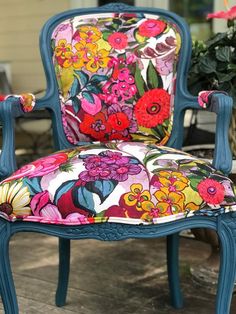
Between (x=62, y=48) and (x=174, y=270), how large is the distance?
0.90m

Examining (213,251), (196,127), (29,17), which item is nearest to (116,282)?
(213,251)

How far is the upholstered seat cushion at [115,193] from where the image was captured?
1498 mm

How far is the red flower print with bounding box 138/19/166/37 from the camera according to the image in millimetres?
2133

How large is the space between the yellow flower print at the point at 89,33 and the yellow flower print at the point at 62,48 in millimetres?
66

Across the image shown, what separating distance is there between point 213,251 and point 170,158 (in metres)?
0.90

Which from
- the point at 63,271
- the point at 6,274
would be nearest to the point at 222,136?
the point at 6,274

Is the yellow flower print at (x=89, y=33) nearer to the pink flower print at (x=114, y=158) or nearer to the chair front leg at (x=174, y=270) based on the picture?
the pink flower print at (x=114, y=158)

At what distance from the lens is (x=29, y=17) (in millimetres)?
4906

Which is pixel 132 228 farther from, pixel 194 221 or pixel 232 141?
pixel 232 141

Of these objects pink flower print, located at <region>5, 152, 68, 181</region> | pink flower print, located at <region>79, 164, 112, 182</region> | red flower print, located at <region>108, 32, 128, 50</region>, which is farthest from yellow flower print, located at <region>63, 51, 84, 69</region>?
pink flower print, located at <region>79, 164, 112, 182</region>

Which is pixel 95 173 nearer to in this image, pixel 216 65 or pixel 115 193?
pixel 115 193

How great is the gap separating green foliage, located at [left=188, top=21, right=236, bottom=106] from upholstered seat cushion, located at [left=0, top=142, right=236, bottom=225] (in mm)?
789

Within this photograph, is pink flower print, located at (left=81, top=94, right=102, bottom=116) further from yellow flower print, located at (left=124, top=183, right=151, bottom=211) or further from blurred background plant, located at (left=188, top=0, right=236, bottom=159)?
yellow flower print, located at (left=124, top=183, right=151, bottom=211)

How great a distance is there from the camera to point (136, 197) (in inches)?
59.2
